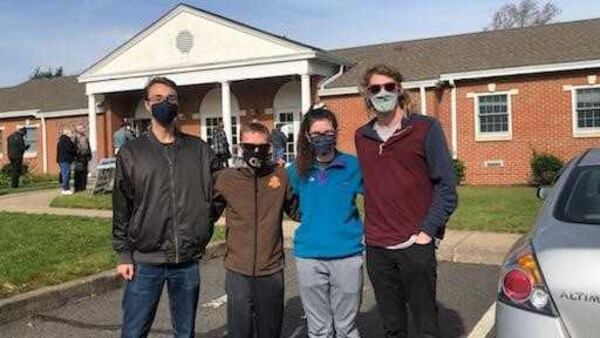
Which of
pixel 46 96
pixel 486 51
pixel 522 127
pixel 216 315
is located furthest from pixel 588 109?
pixel 46 96

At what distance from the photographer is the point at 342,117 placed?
2353cm

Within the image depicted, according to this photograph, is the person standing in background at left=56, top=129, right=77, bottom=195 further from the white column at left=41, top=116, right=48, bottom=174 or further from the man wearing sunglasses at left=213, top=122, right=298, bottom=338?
the man wearing sunglasses at left=213, top=122, right=298, bottom=338

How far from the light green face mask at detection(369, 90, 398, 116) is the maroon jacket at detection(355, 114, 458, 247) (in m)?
0.12

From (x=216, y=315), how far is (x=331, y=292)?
2657mm

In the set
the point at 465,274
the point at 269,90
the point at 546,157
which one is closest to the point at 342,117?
the point at 269,90

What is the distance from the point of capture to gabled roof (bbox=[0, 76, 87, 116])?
3081 centimetres

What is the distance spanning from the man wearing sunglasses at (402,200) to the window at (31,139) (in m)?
29.4

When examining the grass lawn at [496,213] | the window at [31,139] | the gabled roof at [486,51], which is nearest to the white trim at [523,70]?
the gabled roof at [486,51]

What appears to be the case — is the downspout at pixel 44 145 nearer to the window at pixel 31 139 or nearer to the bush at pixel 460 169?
the window at pixel 31 139

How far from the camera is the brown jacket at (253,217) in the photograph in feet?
12.9

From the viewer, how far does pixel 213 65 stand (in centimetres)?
2456

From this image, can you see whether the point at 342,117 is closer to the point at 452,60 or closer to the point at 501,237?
the point at 452,60

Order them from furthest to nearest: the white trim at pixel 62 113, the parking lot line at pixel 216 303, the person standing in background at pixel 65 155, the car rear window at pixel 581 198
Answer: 1. the white trim at pixel 62 113
2. the person standing in background at pixel 65 155
3. the parking lot line at pixel 216 303
4. the car rear window at pixel 581 198

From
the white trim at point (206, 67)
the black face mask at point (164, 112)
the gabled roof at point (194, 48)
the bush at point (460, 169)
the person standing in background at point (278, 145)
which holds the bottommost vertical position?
the bush at point (460, 169)
